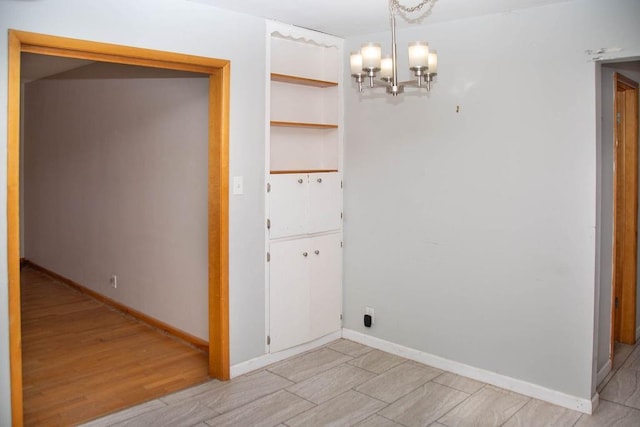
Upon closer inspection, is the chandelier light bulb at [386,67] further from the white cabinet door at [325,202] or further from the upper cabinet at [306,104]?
the white cabinet door at [325,202]

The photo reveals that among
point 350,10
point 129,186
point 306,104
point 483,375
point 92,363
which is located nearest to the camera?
point 350,10

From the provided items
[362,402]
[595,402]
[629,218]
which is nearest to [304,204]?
[362,402]

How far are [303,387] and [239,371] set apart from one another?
488mm

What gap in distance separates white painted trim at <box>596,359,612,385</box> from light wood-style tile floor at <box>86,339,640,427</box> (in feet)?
0.18

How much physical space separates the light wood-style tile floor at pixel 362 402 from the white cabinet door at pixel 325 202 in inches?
40.8

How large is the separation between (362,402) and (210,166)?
1.78 meters

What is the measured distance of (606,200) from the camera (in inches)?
139

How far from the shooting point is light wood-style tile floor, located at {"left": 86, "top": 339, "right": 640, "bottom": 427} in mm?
3074

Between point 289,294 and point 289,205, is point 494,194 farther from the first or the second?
point 289,294

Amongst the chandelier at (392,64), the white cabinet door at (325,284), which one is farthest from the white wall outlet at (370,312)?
the chandelier at (392,64)

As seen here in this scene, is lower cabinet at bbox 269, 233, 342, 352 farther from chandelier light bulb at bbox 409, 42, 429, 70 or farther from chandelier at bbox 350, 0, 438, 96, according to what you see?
chandelier light bulb at bbox 409, 42, 429, 70

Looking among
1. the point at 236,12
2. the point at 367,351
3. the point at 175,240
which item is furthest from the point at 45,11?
the point at 367,351

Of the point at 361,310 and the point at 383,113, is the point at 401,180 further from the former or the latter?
the point at 361,310

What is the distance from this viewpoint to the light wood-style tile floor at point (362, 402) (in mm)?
3074
